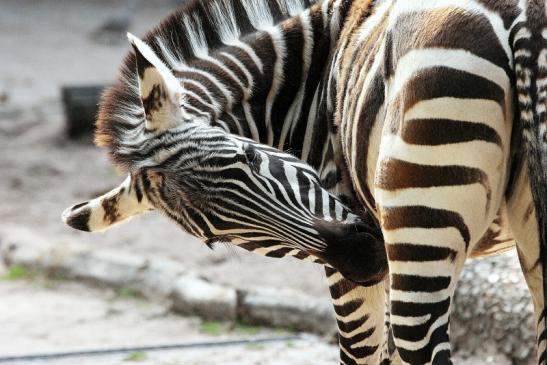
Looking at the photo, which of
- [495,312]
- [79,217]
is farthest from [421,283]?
[495,312]

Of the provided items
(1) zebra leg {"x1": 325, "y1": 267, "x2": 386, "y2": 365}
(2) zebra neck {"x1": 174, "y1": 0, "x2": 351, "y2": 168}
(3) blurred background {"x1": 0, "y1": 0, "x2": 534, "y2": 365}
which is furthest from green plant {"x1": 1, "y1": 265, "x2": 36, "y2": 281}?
(1) zebra leg {"x1": 325, "y1": 267, "x2": 386, "y2": 365}

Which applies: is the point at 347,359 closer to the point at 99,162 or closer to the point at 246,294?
the point at 246,294

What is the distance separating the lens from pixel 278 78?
443 centimetres

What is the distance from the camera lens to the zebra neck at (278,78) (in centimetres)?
432

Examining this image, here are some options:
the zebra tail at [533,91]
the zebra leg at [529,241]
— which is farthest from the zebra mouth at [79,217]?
the zebra tail at [533,91]

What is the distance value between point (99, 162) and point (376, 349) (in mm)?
8075

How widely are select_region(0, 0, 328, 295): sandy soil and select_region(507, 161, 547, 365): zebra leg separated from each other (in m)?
1.62

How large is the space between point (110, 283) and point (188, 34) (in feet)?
13.3

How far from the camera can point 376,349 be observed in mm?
4426

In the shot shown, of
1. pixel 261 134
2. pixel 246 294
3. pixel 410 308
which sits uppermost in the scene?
pixel 261 134

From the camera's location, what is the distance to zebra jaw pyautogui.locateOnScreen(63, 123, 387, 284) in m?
3.60

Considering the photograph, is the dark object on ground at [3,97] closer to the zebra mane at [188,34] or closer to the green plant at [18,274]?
the green plant at [18,274]

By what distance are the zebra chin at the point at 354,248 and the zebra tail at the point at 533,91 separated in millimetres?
843

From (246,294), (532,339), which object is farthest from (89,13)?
(532,339)
